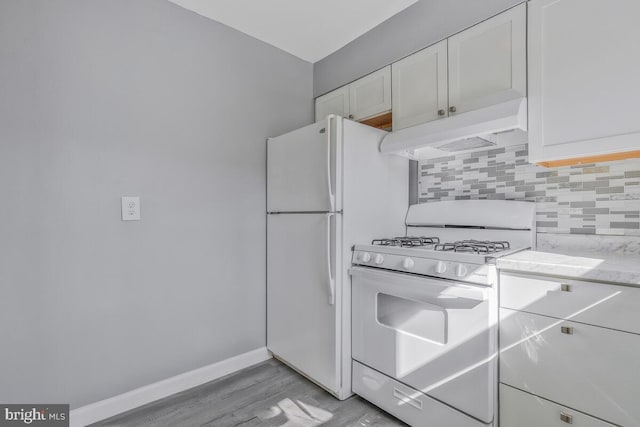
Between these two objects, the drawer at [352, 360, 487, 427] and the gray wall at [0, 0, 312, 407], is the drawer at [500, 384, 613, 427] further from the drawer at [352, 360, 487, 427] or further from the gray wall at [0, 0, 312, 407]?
the gray wall at [0, 0, 312, 407]

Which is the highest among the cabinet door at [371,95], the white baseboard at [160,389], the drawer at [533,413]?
the cabinet door at [371,95]

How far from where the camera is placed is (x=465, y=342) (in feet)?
4.62

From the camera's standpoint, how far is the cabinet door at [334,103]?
8.27 ft

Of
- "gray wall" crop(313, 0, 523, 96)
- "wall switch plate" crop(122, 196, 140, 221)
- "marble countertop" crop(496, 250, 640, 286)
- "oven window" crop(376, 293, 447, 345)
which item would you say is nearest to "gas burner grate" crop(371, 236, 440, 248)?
"oven window" crop(376, 293, 447, 345)

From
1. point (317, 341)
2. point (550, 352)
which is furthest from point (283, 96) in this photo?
point (550, 352)

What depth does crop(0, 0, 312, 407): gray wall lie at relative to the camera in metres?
1.54

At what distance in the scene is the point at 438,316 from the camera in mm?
1528

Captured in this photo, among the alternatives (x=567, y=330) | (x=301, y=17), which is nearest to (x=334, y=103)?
(x=301, y=17)

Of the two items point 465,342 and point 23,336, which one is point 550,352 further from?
point 23,336

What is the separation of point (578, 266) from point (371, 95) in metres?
1.67

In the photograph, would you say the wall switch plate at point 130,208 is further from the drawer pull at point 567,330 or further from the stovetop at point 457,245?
the drawer pull at point 567,330

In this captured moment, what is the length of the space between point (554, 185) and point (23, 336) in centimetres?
284

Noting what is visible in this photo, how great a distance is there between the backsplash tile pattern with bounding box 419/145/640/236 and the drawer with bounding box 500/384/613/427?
88cm

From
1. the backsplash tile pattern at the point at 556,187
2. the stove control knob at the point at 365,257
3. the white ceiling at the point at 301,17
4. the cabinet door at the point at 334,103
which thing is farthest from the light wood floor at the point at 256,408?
the white ceiling at the point at 301,17
